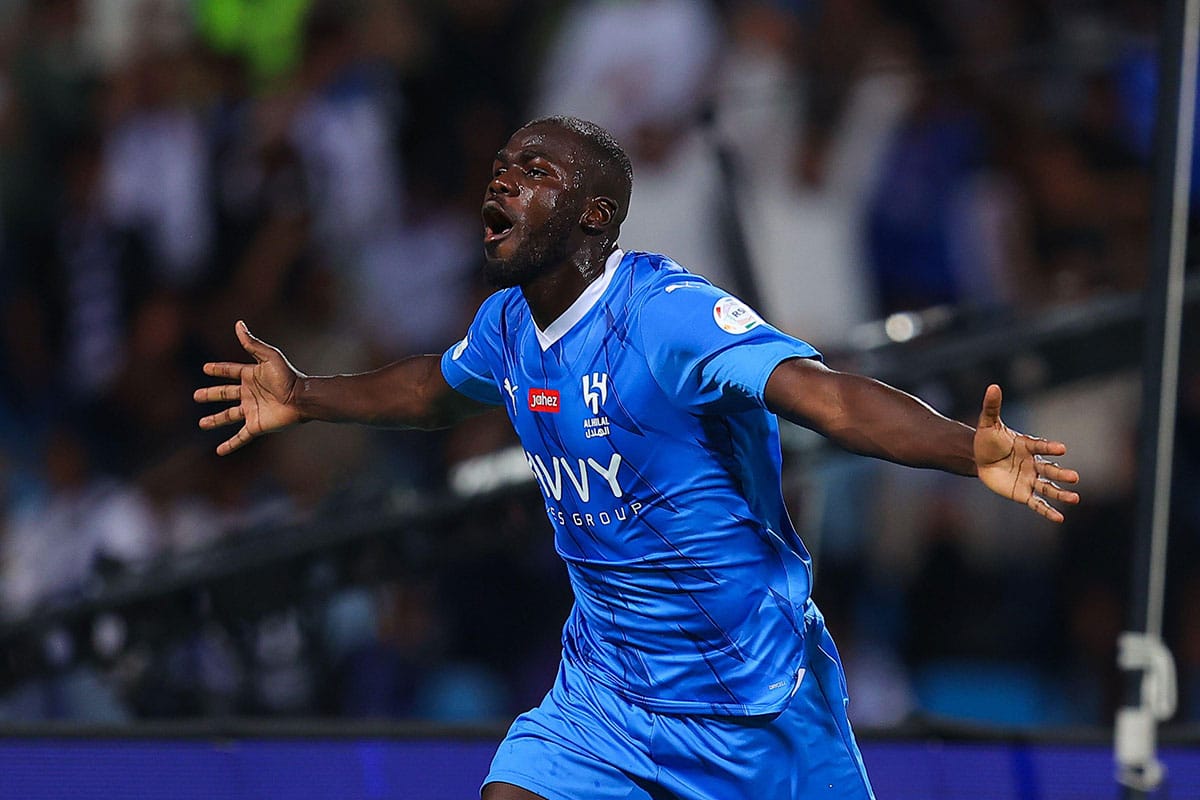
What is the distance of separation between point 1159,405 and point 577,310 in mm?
1645

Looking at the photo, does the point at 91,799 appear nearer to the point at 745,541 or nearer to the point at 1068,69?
the point at 745,541

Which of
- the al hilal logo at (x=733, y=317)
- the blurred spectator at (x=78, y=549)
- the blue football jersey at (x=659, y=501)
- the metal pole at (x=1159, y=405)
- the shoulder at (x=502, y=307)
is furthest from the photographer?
the blurred spectator at (x=78, y=549)

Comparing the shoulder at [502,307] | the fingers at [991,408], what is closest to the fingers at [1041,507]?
the fingers at [991,408]

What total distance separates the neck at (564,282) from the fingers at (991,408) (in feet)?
2.92

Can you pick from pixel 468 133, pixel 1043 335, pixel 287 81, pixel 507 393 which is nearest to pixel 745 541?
pixel 507 393

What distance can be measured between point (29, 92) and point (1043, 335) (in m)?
5.06

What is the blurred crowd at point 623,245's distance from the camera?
5387 millimetres

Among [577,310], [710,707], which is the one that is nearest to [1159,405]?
[710,707]

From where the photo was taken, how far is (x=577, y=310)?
3197 mm

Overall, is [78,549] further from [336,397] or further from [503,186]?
[503,186]

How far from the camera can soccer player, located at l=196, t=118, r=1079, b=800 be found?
3.12 m

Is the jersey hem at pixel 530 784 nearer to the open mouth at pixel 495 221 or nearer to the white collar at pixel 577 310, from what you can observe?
the white collar at pixel 577 310

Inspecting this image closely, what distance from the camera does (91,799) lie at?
4.73 m

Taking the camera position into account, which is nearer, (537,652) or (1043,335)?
(1043,335)
